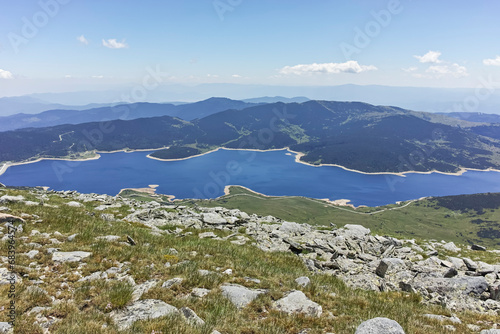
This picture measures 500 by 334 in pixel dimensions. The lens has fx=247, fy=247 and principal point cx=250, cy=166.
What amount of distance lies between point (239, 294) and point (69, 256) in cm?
781

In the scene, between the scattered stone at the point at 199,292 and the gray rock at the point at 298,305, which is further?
the scattered stone at the point at 199,292

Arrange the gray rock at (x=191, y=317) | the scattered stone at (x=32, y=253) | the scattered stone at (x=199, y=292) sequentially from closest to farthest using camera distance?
1. the gray rock at (x=191, y=317)
2. the scattered stone at (x=199, y=292)
3. the scattered stone at (x=32, y=253)

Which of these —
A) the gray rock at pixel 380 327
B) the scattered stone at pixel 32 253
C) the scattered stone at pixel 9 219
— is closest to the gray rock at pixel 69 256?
the scattered stone at pixel 32 253

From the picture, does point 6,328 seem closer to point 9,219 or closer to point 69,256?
point 69,256

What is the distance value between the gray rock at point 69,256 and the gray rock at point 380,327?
1113 centimetres

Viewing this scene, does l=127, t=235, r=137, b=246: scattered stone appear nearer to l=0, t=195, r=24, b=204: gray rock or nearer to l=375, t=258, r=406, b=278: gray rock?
l=0, t=195, r=24, b=204: gray rock

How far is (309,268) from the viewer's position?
15289 mm

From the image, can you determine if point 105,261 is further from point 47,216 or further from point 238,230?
point 238,230

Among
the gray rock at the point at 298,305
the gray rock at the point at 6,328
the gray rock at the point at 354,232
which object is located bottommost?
the gray rock at the point at 354,232

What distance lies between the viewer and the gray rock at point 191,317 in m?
6.51

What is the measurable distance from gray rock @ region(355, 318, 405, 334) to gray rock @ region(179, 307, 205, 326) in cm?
413

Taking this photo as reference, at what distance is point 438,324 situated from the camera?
26.5ft

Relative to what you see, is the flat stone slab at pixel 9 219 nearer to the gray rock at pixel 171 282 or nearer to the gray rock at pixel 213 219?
the gray rock at pixel 171 282

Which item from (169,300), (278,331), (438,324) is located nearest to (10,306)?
Result: (169,300)
